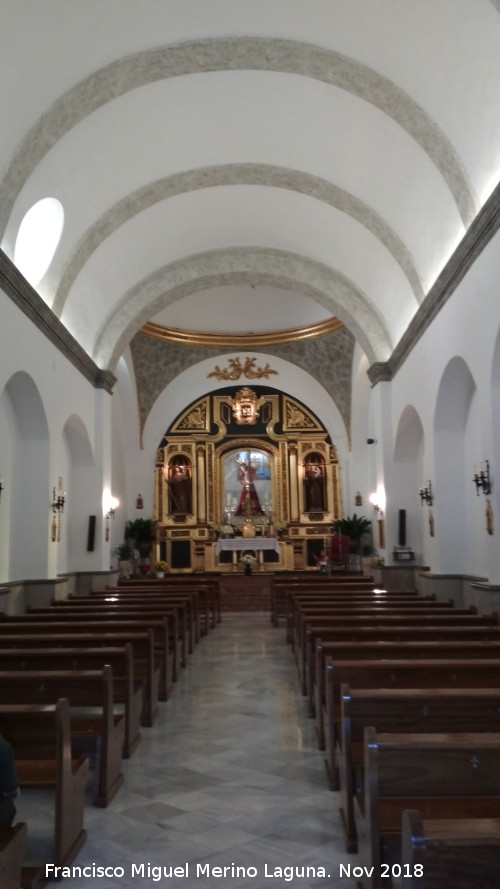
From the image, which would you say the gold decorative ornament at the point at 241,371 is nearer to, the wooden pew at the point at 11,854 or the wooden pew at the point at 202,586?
the wooden pew at the point at 202,586

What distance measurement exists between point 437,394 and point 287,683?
5.31 metres

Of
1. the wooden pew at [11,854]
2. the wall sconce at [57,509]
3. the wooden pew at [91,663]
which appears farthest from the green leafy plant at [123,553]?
the wooden pew at [11,854]

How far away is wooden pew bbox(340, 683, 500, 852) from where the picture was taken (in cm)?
403

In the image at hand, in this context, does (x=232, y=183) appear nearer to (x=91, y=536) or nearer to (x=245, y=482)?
(x=91, y=536)

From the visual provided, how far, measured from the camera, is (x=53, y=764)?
4.28m

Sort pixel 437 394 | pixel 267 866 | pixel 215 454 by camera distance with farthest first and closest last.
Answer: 1. pixel 215 454
2. pixel 437 394
3. pixel 267 866

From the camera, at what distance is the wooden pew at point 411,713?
159 inches

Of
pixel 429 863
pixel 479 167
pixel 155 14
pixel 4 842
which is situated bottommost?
pixel 4 842

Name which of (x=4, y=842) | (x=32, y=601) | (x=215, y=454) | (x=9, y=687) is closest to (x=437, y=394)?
(x=32, y=601)

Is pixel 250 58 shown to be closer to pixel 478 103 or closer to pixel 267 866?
pixel 478 103

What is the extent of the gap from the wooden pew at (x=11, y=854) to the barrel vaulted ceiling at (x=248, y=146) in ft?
24.7

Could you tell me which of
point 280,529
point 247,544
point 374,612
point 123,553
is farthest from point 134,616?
point 280,529

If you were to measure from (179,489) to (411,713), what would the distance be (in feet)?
63.9

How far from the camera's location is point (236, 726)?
6.65m
